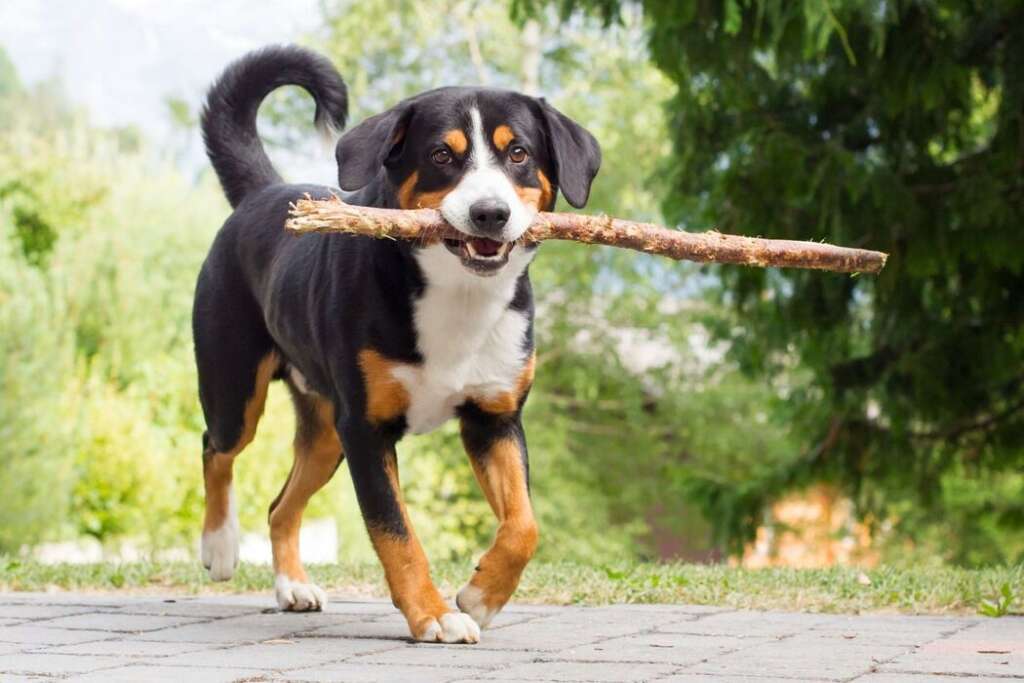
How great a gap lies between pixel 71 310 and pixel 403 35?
9.34 meters

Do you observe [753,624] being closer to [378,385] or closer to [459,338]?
[459,338]

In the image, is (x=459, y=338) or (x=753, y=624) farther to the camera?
(x=753, y=624)

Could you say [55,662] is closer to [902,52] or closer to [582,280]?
[902,52]

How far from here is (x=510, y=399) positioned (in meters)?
4.41

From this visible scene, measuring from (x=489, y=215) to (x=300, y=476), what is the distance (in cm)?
182

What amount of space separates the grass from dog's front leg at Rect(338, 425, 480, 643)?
1151 millimetres

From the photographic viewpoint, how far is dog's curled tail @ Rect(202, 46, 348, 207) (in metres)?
5.66

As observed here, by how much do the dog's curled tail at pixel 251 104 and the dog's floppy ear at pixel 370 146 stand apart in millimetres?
1376

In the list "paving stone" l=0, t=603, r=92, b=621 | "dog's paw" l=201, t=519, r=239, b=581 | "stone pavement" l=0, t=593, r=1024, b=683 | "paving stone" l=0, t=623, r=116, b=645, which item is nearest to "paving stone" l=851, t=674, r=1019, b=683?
"stone pavement" l=0, t=593, r=1024, b=683

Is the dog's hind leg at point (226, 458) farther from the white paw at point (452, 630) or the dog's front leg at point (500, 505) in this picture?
the white paw at point (452, 630)

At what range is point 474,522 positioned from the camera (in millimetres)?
24875

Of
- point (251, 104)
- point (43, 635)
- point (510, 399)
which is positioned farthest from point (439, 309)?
point (251, 104)

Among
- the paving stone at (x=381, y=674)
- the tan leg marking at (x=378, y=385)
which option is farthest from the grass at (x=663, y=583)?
the paving stone at (x=381, y=674)

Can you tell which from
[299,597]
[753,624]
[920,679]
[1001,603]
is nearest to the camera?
[920,679]
